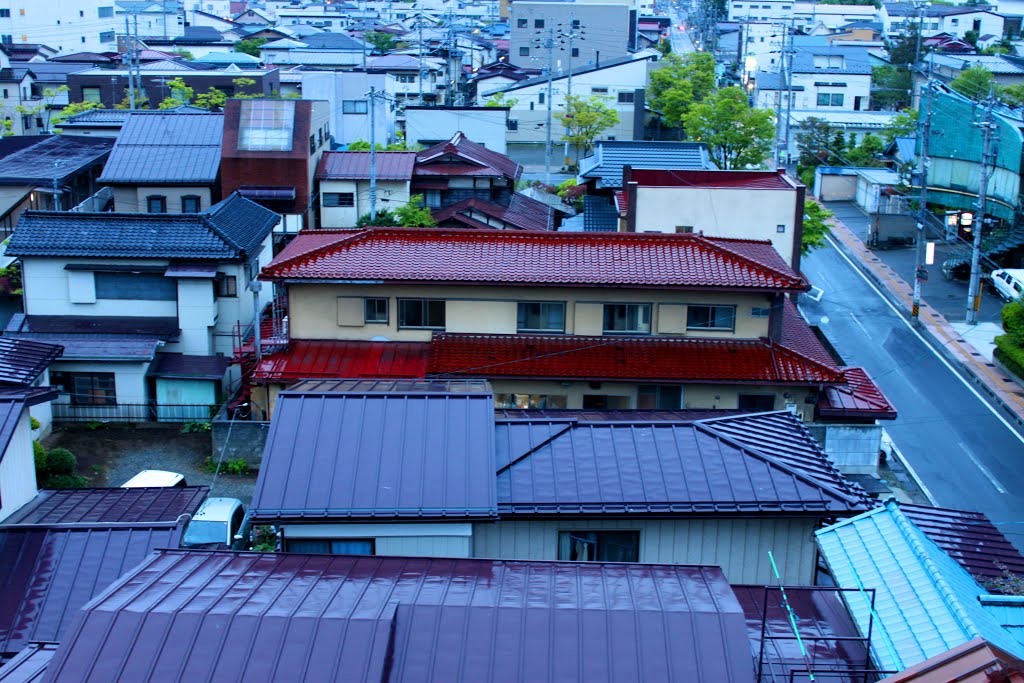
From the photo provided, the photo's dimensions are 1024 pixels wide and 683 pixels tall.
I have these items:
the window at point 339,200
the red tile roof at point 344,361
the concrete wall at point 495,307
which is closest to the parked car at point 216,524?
the red tile roof at point 344,361

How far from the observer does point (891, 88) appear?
9412 centimetres

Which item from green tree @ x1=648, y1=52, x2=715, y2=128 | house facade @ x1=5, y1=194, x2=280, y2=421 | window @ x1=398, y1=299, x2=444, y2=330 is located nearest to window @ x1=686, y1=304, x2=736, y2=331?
window @ x1=398, y1=299, x2=444, y2=330

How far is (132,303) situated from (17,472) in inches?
588

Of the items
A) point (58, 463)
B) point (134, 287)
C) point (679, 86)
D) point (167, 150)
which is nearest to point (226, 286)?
A: point (134, 287)

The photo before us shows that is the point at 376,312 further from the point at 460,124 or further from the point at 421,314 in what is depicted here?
the point at 460,124

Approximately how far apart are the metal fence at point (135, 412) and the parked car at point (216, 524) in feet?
25.1

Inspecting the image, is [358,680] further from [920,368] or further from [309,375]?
[920,368]

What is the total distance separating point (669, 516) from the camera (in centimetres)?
1655

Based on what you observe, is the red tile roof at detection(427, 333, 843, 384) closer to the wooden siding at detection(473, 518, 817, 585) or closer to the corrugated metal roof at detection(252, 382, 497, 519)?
the corrugated metal roof at detection(252, 382, 497, 519)

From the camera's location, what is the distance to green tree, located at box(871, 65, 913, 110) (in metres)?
93.4

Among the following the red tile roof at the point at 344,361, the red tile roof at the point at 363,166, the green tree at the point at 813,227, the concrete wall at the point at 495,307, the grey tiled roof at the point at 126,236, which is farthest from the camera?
the red tile roof at the point at 363,166

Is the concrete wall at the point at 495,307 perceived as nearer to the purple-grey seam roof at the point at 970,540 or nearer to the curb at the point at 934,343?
the purple-grey seam roof at the point at 970,540

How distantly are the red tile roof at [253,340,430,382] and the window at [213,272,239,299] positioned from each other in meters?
5.53

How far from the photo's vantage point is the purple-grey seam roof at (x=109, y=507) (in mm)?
17172
